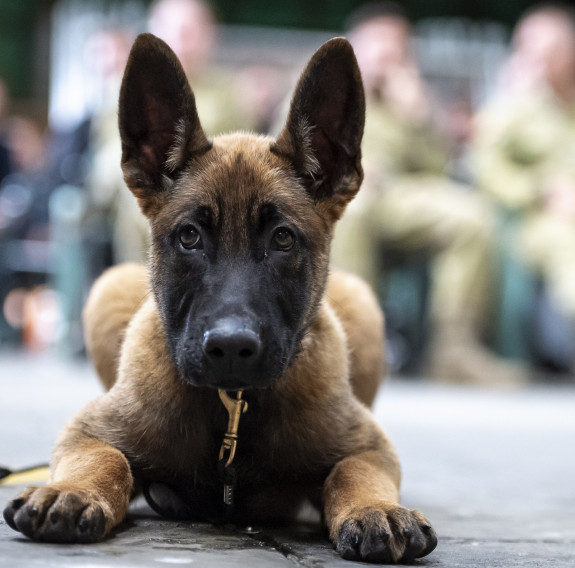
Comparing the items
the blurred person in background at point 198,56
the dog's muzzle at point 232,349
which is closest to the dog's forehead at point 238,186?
the dog's muzzle at point 232,349

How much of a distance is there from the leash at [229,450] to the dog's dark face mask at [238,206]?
18 centimetres

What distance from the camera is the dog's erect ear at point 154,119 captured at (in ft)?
9.22

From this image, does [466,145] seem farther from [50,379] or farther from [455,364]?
[50,379]

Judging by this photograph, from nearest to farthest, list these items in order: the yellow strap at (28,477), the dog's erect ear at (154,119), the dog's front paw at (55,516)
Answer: the dog's front paw at (55,516) → the dog's erect ear at (154,119) → the yellow strap at (28,477)

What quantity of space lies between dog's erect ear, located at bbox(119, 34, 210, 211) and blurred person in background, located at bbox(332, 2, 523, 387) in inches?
204

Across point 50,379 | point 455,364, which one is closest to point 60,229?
point 50,379

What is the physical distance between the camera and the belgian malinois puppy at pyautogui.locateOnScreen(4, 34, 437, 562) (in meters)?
2.30

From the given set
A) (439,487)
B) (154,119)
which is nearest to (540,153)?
(439,487)

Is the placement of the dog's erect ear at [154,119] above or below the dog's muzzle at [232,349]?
above

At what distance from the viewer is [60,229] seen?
941 centimetres

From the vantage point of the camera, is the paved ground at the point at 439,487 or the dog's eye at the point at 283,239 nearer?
the paved ground at the point at 439,487

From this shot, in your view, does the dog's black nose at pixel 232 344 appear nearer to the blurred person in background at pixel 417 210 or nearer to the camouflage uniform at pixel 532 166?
the blurred person in background at pixel 417 210

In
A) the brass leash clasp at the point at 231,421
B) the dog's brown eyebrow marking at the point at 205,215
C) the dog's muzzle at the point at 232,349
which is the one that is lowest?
the brass leash clasp at the point at 231,421

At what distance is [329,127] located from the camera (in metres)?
3.06
